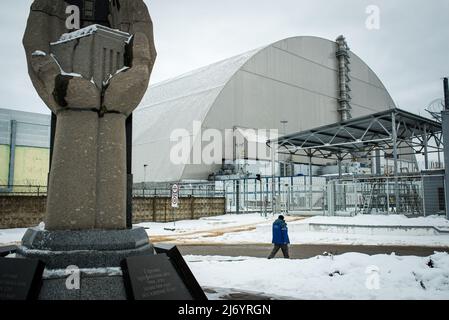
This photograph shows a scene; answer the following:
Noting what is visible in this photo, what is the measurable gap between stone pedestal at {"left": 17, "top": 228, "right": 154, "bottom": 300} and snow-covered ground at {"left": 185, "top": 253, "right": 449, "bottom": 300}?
9.01ft

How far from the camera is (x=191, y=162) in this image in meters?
39.2

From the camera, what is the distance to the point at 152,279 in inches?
170

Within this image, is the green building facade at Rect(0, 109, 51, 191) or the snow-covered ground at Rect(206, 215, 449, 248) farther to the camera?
the green building facade at Rect(0, 109, 51, 191)

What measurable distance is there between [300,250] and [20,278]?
34.4 feet

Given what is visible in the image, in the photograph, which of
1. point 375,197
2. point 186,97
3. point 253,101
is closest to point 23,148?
point 186,97

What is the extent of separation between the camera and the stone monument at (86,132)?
448 centimetres

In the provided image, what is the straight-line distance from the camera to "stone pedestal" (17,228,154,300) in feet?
13.4

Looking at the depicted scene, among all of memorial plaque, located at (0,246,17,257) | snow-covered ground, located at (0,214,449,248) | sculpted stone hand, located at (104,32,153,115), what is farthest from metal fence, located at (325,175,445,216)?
memorial plaque, located at (0,246,17,257)

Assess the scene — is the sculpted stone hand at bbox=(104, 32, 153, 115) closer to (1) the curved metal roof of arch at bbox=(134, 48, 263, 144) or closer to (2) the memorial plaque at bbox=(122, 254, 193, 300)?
(2) the memorial plaque at bbox=(122, 254, 193, 300)

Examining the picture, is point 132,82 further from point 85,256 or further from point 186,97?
point 186,97

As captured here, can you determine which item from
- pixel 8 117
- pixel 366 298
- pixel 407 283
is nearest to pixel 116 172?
pixel 366 298

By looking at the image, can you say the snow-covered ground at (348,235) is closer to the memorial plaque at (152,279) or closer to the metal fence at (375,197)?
the metal fence at (375,197)

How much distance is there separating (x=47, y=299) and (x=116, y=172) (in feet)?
5.64

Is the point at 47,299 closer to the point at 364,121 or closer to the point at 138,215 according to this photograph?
the point at 138,215
